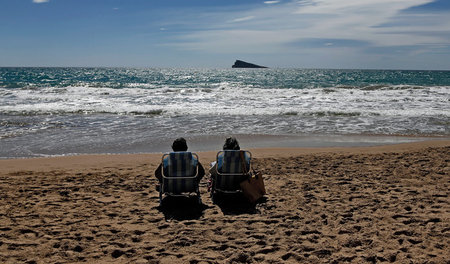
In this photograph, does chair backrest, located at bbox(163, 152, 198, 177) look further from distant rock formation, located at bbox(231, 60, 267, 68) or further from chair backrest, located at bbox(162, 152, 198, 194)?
distant rock formation, located at bbox(231, 60, 267, 68)

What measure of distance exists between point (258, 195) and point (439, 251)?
97.5 inches

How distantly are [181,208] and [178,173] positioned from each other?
513 mm

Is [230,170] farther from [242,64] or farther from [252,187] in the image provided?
[242,64]

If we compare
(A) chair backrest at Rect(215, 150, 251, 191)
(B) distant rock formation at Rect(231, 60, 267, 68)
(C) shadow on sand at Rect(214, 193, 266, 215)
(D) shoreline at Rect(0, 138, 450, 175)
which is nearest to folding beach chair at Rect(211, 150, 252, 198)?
(A) chair backrest at Rect(215, 150, 251, 191)

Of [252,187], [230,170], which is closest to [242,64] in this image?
[230,170]

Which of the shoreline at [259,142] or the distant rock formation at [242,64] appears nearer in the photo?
the shoreline at [259,142]

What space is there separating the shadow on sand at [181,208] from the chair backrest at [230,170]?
1.59 ft

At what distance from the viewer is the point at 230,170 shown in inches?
221

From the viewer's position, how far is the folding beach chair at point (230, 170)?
5.54 m

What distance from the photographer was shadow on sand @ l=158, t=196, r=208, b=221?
5004mm

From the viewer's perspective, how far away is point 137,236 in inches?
169

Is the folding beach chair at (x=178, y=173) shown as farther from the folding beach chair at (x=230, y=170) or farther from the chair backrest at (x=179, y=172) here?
the folding beach chair at (x=230, y=170)

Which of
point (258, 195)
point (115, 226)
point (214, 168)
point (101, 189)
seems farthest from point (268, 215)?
point (101, 189)

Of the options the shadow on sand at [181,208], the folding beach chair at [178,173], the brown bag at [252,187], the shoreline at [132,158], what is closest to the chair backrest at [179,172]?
the folding beach chair at [178,173]
